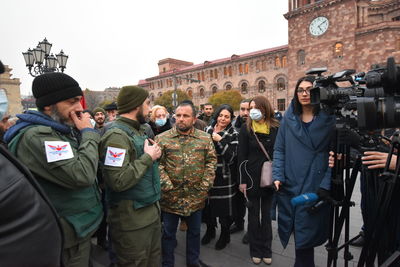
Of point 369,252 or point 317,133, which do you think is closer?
point 369,252

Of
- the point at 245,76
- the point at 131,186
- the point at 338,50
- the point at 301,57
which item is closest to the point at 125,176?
the point at 131,186

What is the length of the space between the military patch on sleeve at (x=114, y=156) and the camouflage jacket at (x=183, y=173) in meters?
0.76

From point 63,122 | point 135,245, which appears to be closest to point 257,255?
point 135,245

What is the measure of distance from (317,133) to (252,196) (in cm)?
115

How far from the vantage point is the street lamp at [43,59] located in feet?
26.9

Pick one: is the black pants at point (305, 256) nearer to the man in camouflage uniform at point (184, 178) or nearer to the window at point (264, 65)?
the man in camouflage uniform at point (184, 178)

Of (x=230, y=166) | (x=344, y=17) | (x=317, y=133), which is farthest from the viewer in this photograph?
(x=344, y=17)

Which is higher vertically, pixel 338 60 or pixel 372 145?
pixel 338 60

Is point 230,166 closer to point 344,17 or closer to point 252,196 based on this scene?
point 252,196

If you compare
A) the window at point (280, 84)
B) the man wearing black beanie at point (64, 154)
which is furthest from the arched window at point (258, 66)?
the man wearing black beanie at point (64, 154)

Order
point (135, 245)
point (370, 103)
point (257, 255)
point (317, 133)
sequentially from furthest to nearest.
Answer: point (257, 255)
point (317, 133)
point (135, 245)
point (370, 103)

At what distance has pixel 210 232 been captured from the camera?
138 inches

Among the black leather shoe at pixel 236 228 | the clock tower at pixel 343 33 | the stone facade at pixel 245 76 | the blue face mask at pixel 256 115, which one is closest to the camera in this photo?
the blue face mask at pixel 256 115

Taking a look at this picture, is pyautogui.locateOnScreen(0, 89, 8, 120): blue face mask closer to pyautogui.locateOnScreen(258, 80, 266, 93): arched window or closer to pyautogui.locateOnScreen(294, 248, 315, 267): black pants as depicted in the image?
pyautogui.locateOnScreen(294, 248, 315, 267): black pants
